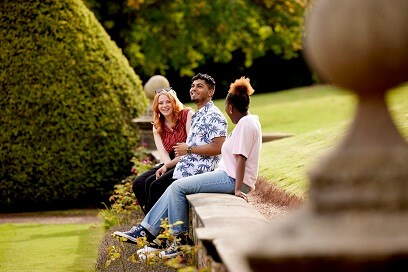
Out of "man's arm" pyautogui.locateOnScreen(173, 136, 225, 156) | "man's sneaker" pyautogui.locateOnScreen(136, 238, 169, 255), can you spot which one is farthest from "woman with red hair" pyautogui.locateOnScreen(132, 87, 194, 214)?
"man's sneaker" pyautogui.locateOnScreen(136, 238, 169, 255)

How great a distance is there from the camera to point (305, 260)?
2301mm

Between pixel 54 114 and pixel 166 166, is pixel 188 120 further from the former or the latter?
Answer: pixel 54 114

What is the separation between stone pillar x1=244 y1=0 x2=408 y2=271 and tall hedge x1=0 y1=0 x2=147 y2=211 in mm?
9891

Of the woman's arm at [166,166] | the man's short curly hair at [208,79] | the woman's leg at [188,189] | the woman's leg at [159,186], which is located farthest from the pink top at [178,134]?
the woman's leg at [188,189]

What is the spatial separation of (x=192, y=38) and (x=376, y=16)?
19416 millimetres

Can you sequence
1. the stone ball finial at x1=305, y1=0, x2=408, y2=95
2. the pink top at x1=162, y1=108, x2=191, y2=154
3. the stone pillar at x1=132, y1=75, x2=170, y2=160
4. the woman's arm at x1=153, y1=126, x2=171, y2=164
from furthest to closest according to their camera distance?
the stone pillar at x1=132, y1=75, x2=170, y2=160 → the pink top at x1=162, y1=108, x2=191, y2=154 → the woman's arm at x1=153, y1=126, x2=171, y2=164 → the stone ball finial at x1=305, y1=0, x2=408, y2=95

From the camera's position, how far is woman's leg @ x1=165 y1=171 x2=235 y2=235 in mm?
6523

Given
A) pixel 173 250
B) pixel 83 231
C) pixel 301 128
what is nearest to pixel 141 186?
pixel 173 250

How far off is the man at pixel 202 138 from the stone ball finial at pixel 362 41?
179 inches

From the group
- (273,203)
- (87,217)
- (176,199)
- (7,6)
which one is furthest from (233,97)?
(7,6)

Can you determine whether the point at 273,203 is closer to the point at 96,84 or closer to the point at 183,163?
the point at 183,163

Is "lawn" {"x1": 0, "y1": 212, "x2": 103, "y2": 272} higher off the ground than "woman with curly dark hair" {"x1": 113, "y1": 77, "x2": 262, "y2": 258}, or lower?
lower

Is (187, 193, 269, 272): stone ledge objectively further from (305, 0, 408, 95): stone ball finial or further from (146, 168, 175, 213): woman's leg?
(305, 0, 408, 95): stone ball finial

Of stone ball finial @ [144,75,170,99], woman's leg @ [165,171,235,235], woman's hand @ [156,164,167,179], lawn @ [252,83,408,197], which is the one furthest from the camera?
stone ball finial @ [144,75,170,99]
